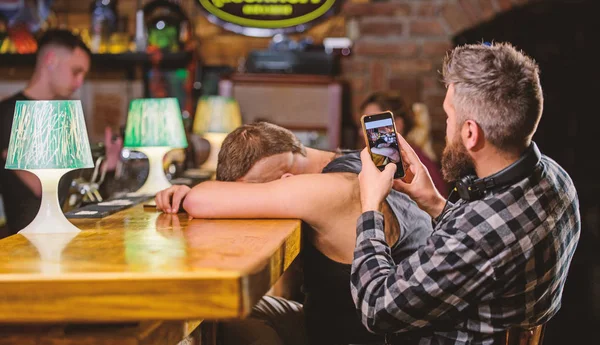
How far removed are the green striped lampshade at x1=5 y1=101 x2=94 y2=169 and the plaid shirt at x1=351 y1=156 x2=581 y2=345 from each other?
716mm

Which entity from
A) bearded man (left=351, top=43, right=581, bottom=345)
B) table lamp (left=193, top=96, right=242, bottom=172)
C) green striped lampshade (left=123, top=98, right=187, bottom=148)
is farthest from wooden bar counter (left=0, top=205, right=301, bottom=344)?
table lamp (left=193, top=96, right=242, bottom=172)

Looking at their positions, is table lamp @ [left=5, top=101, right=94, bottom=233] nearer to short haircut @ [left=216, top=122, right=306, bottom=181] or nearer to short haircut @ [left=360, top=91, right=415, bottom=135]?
short haircut @ [left=216, top=122, right=306, bottom=181]

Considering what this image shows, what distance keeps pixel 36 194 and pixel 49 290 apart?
216 cm

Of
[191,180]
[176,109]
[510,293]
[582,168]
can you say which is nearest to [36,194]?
[191,180]

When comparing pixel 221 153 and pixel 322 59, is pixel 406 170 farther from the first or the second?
pixel 322 59

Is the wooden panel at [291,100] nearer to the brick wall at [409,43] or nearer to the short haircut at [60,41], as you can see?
the brick wall at [409,43]

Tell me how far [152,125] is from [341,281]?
1.07 m

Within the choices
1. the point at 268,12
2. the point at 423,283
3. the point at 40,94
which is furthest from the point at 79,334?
the point at 40,94

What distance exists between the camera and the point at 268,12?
333 centimetres

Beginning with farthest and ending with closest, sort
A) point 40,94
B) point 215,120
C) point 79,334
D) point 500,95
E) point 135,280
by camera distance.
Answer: point 215,120
point 40,94
point 500,95
point 79,334
point 135,280

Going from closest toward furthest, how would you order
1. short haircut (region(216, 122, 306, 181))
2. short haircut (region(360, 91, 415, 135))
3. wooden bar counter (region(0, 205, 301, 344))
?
wooden bar counter (region(0, 205, 301, 344)) → short haircut (region(216, 122, 306, 181)) → short haircut (region(360, 91, 415, 135))

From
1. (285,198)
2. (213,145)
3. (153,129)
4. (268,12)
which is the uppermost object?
(268,12)

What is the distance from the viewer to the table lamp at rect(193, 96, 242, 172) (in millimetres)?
4109

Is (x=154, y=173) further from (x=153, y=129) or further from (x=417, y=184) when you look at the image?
(x=417, y=184)
